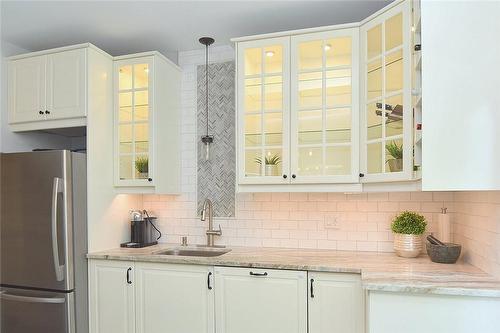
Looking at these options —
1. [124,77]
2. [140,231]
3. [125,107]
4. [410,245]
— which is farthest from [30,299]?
[410,245]

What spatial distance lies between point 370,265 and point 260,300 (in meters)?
0.74

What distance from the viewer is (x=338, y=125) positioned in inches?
95.5

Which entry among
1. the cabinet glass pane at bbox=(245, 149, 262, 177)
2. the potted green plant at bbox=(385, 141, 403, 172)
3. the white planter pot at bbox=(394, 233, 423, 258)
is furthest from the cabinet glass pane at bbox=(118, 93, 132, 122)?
the white planter pot at bbox=(394, 233, 423, 258)

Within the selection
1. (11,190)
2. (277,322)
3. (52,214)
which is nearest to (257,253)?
(277,322)

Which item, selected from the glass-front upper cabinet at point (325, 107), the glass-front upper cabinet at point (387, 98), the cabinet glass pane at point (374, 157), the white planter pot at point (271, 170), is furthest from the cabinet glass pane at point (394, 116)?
the white planter pot at point (271, 170)

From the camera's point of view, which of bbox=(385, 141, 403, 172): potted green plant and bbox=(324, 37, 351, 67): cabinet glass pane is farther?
bbox=(324, 37, 351, 67): cabinet glass pane

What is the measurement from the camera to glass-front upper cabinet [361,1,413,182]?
2.06 meters

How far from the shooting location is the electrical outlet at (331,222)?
2750 mm

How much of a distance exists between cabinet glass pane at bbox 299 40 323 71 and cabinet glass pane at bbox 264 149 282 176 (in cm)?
63

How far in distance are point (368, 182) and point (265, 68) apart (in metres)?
1.10

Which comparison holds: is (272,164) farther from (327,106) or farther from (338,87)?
(338,87)

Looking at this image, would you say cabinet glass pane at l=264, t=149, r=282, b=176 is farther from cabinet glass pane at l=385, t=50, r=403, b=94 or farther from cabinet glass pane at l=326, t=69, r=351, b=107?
cabinet glass pane at l=385, t=50, r=403, b=94

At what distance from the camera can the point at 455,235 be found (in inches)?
97.2

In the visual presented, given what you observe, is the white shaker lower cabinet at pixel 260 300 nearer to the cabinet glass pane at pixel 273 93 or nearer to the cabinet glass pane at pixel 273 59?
the cabinet glass pane at pixel 273 93
